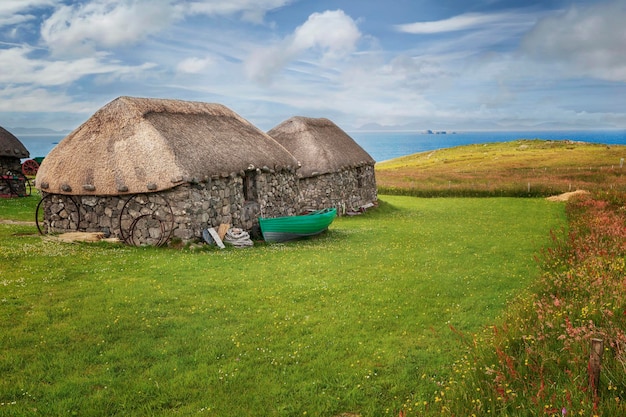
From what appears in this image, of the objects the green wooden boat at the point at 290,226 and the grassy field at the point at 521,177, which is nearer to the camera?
the green wooden boat at the point at 290,226

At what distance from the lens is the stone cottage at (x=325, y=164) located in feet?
112

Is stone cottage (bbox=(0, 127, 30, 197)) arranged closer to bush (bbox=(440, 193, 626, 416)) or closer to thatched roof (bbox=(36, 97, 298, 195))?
thatched roof (bbox=(36, 97, 298, 195))

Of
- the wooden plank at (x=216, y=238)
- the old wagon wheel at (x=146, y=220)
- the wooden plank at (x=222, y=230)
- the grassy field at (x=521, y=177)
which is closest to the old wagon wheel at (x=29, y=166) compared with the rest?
the old wagon wheel at (x=146, y=220)

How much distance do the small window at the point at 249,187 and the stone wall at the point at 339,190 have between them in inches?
351

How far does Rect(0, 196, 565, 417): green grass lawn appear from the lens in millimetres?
7844

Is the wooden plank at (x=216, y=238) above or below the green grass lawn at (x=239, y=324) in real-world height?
above

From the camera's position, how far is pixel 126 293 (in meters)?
13.0

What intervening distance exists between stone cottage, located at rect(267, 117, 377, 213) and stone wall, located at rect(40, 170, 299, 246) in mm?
10875

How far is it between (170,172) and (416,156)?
322 ft

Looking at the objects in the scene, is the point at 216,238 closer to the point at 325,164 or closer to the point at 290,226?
the point at 290,226

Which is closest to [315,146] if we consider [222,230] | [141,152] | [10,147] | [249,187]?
[249,187]

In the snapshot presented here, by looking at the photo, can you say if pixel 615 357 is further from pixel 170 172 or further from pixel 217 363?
pixel 170 172

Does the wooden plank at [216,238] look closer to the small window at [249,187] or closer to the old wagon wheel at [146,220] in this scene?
the old wagon wheel at [146,220]

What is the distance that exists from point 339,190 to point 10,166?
26912mm
